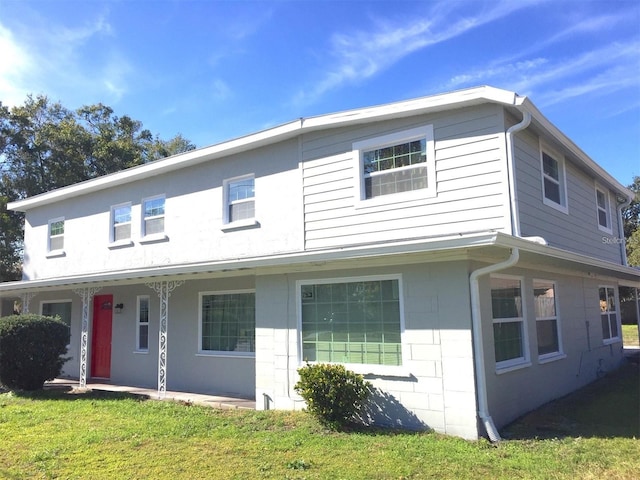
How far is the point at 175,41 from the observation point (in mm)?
10438

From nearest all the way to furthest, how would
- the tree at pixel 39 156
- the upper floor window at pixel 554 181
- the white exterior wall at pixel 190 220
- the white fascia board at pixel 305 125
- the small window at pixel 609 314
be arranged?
1. the white fascia board at pixel 305 125
2. the upper floor window at pixel 554 181
3. the white exterior wall at pixel 190 220
4. the small window at pixel 609 314
5. the tree at pixel 39 156

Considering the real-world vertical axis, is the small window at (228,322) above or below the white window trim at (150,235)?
below

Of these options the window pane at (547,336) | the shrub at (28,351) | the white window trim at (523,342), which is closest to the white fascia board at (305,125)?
the white window trim at (523,342)

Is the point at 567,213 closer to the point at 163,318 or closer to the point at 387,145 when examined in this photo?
the point at 387,145

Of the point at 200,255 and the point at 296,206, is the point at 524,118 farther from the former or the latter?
the point at 200,255

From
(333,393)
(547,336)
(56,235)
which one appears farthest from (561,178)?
(56,235)

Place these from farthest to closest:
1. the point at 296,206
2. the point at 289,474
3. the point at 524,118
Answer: the point at 296,206, the point at 524,118, the point at 289,474

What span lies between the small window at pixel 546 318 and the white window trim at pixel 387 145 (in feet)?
10.0

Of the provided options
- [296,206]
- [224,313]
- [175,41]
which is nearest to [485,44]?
[296,206]

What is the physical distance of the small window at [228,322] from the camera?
11.1 m

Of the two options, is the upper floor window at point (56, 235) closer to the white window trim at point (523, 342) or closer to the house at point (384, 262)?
the house at point (384, 262)

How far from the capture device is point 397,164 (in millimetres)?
9156

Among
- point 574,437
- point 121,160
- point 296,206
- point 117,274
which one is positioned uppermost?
point 121,160

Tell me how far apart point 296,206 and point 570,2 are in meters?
6.04
